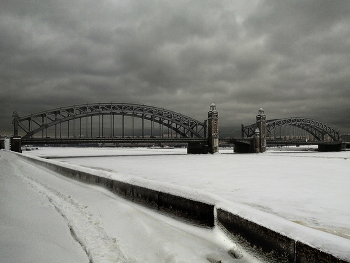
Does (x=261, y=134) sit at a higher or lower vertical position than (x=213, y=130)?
lower

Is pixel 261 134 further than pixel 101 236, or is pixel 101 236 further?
pixel 261 134

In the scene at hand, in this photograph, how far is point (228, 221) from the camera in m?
4.30

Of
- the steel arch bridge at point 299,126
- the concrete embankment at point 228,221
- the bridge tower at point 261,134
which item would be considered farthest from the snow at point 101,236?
the steel arch bridge at point 299,126

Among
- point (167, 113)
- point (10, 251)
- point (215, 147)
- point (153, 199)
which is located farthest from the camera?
point (167, 113)

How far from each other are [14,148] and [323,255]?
56797 millimetres

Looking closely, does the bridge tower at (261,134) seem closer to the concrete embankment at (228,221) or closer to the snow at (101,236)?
the concrete embankment at (228,221)

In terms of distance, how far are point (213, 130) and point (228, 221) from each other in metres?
54.1

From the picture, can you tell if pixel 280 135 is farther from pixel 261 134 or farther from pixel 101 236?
pixel 101 236

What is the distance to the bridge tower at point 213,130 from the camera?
186 ft

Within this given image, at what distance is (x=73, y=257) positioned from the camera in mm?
3650

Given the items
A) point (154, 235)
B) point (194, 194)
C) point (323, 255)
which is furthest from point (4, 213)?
point (323, 255)

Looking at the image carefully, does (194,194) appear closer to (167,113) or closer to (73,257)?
(73,257)

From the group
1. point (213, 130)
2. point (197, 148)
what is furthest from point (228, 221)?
point (197, 148)

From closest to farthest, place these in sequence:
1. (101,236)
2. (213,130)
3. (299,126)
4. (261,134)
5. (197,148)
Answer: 1. (101,236)
2. (213,130)
3. (197,148)
4. (261,134)
5. (299,126)
